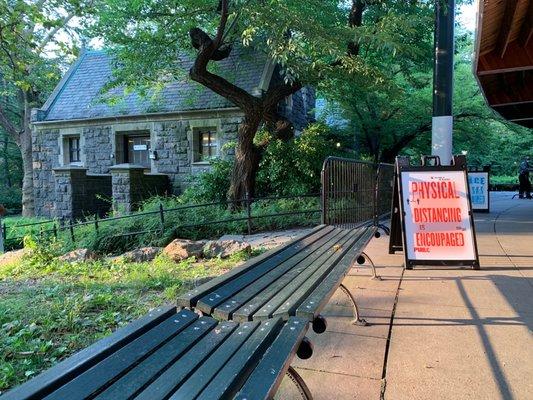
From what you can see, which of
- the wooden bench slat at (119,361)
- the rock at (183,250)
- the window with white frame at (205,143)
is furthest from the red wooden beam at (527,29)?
the window with white frame at (205,143)

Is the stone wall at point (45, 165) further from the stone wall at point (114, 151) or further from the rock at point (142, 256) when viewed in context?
the rock at point (142, 256)

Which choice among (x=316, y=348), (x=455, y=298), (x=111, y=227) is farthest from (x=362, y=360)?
(x=111, y=227)

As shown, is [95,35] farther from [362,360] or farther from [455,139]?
[455,139]

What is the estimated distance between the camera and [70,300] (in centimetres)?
452

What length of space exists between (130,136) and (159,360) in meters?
16.5

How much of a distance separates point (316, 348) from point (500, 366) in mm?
1155

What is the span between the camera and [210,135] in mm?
15641

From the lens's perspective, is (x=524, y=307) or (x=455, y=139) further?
(x=455, y=139)

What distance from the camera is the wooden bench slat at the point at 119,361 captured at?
1342 mm

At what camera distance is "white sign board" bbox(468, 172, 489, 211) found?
11.9m

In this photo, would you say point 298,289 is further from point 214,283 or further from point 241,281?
point 214,283

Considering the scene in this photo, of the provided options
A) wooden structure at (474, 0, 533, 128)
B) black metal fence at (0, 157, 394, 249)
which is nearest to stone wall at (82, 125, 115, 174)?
black metal fence at (0, 157, 394, 249)

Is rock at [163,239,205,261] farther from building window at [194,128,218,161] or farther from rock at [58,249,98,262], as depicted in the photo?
building window at [194,128,218,161]

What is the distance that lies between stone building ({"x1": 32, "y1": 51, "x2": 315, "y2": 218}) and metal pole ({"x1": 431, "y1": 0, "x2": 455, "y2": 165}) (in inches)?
270
